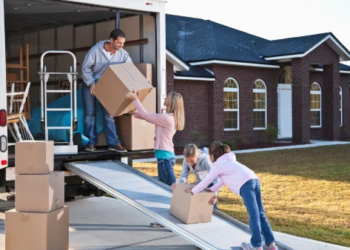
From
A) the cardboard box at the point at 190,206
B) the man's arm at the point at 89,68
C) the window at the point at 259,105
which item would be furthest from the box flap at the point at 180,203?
the window at the point at 259,105

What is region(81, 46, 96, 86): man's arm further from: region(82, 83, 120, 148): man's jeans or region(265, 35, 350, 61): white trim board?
region(265, 35, 350, 61): white trim board

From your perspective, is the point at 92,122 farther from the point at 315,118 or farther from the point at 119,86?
the point at 315,118

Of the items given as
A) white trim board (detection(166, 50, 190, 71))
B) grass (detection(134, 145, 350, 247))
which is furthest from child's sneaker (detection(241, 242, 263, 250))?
white trim board (detection(166, 50, 190, 71))

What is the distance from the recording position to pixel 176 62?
19328mm

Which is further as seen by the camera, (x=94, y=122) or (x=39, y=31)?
(x=39, y=31)

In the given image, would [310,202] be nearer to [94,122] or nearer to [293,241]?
[293,241]

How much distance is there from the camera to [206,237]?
5785mm

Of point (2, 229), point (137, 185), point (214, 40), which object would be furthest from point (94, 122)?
point (214, 40)

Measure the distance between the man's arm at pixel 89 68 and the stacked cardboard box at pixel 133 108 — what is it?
0.77ft

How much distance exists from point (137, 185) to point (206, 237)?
156 cm

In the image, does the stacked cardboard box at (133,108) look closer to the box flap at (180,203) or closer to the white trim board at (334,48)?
the box flap at (180,203)

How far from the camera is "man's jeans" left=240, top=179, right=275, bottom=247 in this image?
562cm

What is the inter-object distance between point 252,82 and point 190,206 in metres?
17.9

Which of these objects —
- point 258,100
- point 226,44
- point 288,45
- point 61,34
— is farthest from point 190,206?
point 288,45
